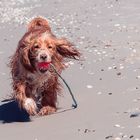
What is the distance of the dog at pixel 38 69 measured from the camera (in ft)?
25.7

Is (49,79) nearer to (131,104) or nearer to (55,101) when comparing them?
(55,101)

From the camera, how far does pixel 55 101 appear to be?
8.30 meters

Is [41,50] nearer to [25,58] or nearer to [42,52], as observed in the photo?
[42,52]

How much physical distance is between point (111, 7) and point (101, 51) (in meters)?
4.41

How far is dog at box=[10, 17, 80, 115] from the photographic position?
25.7 ft

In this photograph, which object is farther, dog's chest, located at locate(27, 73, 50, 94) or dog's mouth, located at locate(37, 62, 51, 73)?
dog's chest, located at locate(27, 73, 50, 94)

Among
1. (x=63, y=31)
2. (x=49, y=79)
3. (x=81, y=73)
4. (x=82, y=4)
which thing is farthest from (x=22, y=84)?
(x=82, y=4)

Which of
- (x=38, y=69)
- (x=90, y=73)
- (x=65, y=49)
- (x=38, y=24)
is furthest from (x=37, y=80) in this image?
(x=90, y=73)

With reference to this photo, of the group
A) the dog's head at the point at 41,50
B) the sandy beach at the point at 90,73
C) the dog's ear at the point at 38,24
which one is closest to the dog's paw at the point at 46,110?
the sandy beach at the point at 90,73

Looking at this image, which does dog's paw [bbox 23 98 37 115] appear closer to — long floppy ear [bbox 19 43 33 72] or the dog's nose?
long floppy ear [bbox 19 43 33 72]

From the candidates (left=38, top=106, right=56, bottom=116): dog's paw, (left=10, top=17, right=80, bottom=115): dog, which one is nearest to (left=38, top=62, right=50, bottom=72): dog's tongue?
(left=10, top=17, right=80, bottom=115): dog

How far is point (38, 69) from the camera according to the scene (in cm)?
784

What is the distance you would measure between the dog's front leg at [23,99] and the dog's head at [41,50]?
11.1 inches

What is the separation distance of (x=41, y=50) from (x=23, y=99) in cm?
65
